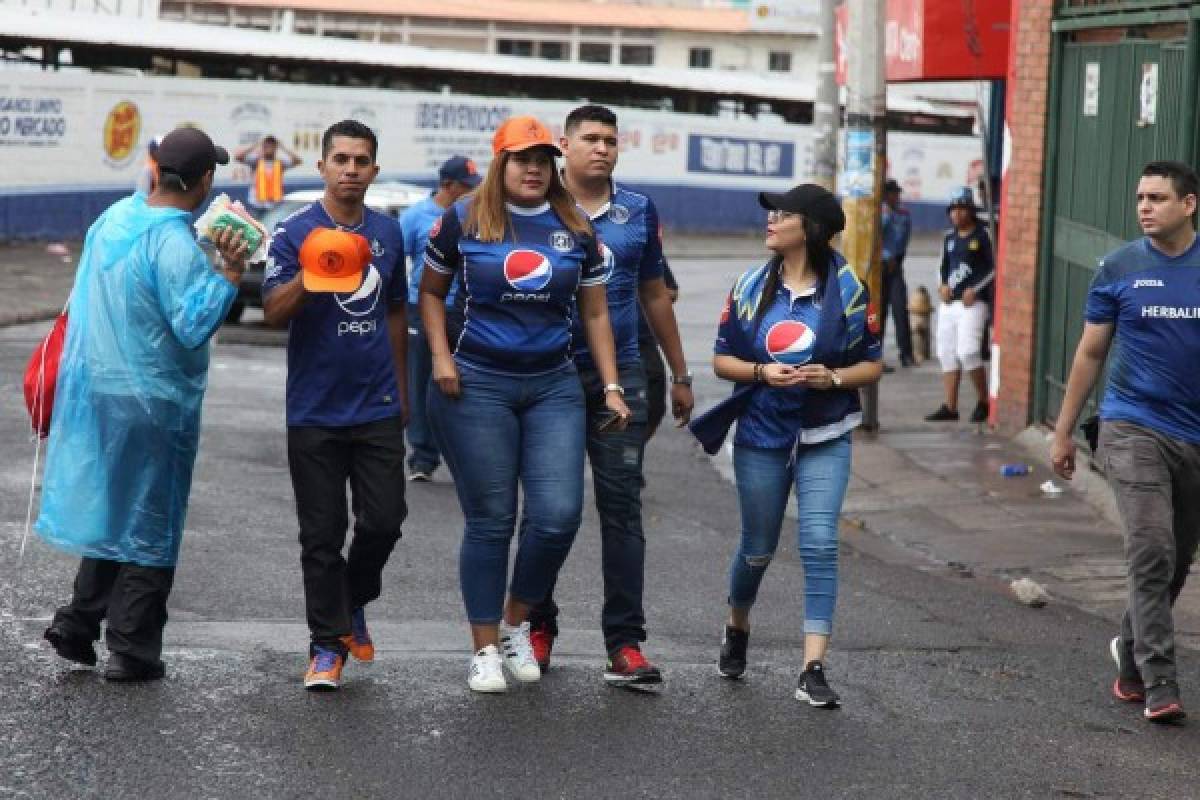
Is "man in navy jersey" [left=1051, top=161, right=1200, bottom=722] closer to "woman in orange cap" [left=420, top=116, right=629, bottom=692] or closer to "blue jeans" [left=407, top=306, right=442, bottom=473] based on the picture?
"woman in orange cap" [left=420, top=116, right=629, bottom=692]

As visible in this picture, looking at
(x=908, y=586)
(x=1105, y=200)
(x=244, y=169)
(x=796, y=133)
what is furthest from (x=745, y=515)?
(x=796, y=133)

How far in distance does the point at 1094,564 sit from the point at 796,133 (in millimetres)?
36313

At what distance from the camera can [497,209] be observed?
6.98 m

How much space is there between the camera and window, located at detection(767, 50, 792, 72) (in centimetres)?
9544

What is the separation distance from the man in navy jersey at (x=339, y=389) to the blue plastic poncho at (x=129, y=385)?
0.94 ft

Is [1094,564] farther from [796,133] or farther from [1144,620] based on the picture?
[796,133]

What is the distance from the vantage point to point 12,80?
3042 cm

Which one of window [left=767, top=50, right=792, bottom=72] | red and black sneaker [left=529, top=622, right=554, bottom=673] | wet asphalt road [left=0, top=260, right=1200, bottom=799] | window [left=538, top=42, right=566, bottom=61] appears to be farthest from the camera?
window [left=538, top=42, right=566, bottom=61]

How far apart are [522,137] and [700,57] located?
89.3 metres

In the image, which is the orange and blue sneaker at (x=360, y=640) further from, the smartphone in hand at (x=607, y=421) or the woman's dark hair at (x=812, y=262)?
the woman's dark hair at (x=812, y=262)

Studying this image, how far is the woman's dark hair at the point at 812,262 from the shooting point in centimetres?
723

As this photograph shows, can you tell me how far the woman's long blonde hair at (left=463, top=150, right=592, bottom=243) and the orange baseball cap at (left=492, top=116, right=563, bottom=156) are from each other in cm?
4

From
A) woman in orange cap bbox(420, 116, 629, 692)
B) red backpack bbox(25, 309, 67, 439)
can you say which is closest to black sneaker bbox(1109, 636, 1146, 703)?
woman in orange cap bbox(420, 116, 629, 692)

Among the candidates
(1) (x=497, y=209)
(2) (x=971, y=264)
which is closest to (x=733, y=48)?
(2) (x=971, y=264)
